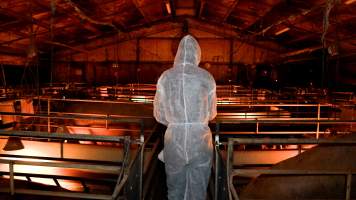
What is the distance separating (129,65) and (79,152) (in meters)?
9.92

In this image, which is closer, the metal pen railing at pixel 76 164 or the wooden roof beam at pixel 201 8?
the metal pen railing at pixel 76 164

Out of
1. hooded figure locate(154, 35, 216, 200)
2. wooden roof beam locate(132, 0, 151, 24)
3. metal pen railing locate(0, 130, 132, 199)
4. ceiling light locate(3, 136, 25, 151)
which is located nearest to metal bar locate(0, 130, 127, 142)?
metal pen railing locate(0, 130, 132, 199)

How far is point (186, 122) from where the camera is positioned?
2.70m

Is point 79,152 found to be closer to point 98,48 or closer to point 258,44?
point 98,48

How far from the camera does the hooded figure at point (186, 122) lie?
106 inches

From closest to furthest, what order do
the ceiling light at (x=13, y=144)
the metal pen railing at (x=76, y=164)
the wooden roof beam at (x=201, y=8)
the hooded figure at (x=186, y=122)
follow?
the metal pen railing at (x=76, y=164)
the hooded figure at (x=186, y=122)
the ceiling light at (x=13, y=144)
the wooden roof beam at (x=201, y=8)

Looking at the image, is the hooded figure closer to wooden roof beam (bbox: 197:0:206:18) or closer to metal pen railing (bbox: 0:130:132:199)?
metal pen railing (bbox: 0:130:132:199)

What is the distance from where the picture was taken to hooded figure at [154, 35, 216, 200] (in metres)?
2.69

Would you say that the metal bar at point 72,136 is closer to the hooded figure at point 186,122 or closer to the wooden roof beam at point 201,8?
the hooded figure at point 186,122

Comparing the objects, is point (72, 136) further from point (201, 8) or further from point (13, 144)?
point (201, 8)

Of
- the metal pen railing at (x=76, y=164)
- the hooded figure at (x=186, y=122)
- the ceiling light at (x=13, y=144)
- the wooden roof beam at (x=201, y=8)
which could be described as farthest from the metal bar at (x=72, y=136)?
the wooden roof beam at (x=201, y=8)

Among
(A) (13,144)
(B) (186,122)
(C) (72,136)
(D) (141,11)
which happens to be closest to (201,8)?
(D) (141,11)

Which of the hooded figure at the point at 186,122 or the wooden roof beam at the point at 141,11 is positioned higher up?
the wooden roof beam at the point at 141,11

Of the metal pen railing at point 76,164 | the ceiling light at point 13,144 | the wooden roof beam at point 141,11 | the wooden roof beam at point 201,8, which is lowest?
the ceiling light at point 13,144
